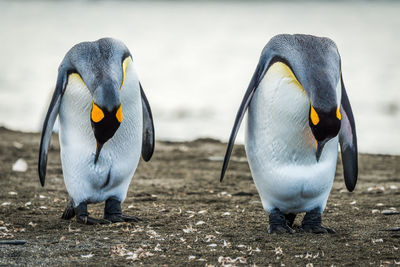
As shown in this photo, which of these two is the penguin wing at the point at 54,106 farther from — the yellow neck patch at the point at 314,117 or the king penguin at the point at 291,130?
the yellow neck patch at the point at 314,117

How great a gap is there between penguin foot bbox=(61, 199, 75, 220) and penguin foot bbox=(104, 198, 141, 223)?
0.91ft

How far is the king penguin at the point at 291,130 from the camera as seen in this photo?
16.3ft

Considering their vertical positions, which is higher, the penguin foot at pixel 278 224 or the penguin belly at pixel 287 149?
the penguin belly at pixel 287 149

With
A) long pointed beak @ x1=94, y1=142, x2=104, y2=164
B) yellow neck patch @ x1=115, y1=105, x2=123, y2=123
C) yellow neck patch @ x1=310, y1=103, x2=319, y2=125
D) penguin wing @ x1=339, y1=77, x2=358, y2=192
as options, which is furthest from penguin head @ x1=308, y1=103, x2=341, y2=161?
long pointed beak @ x1=94, y1=142, x2=104, y2=164

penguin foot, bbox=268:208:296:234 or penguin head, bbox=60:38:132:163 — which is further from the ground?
penguin head, bbox=60:38:132:163

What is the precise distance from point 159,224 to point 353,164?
63.9 inches

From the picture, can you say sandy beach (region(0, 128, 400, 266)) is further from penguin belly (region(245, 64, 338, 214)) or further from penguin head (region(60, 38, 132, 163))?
penguin head (region(60, 38, 132, 163))

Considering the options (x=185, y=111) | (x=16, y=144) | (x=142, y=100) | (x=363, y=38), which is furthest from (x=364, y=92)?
(x=363, y=38)

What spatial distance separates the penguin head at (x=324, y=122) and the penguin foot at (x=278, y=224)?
0.77 meters

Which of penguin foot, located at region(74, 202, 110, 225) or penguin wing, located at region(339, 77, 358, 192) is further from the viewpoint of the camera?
penguin foot, located at region(74, 202, 110, 225)

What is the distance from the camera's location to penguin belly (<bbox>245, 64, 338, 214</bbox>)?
5012 millimetres

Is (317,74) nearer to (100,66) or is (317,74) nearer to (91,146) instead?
(100,66)

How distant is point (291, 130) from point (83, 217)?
5.99ft

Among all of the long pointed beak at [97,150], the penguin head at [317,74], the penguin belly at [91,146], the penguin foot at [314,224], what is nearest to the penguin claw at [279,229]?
the penguin foot at [314,224]
